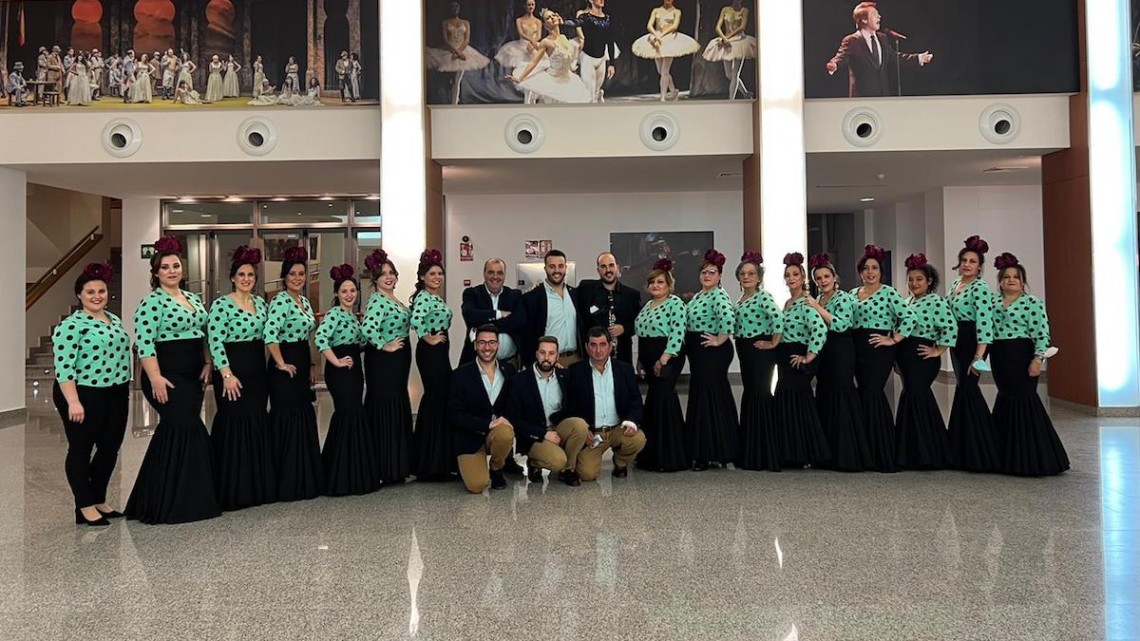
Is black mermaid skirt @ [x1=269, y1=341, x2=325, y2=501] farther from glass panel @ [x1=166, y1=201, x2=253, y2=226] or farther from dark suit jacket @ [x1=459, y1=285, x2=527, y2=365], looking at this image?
glass panel @ [x1=166, y1=201, x2=253, y2=226]

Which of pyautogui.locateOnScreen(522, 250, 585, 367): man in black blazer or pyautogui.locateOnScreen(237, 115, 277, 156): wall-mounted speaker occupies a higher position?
pyautogui.locateOnScreen(237, 115, 277, 156): wall-mounted speaker

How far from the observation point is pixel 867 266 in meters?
5.90

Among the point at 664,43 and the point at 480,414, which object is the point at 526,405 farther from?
the point at 664,43

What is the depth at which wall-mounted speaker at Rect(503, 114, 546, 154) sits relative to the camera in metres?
9.31

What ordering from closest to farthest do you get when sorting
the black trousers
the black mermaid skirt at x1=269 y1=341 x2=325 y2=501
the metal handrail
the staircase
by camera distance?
1. the black trousers
2. the black mermaid skirt at x1=269 y1=341 x2=325 y2=501
3. the staircase
4. the metal handrail

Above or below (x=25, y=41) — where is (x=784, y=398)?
below

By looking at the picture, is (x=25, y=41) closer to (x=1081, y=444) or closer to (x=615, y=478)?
(x=615, y=478)

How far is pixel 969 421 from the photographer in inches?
232

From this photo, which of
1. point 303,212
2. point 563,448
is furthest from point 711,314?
point 303,212

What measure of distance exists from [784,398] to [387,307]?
2.93 meters

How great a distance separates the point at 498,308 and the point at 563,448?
46.0 inches

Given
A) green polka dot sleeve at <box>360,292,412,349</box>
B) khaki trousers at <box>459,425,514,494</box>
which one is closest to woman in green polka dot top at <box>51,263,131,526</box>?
green polka dot sleeve at <box>360,292,412,349</box>

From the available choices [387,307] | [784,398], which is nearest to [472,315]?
[387,307]

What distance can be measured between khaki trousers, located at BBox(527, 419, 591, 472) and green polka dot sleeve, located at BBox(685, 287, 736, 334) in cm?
119
